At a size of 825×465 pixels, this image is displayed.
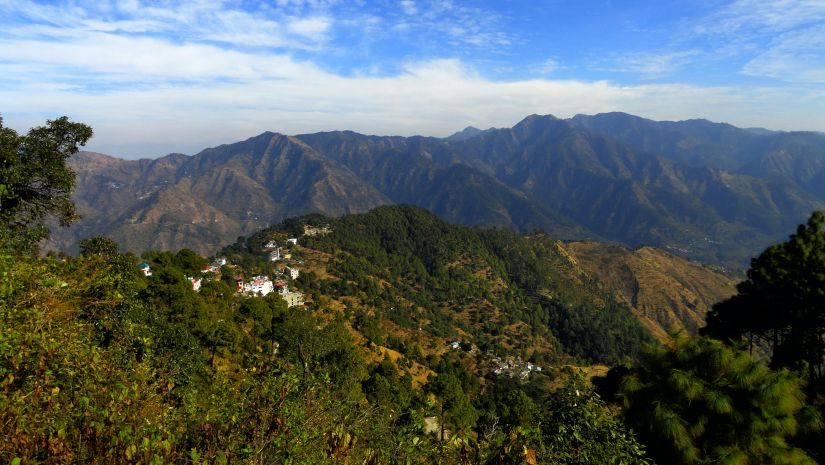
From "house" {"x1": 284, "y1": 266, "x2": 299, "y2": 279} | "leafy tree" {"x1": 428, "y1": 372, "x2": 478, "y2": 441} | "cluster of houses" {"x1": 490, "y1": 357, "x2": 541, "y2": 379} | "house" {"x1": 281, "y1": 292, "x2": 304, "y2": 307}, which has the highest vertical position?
"leafy tree" {"x1": 428, "y1": 372, "x2": 478, "y2": 441}

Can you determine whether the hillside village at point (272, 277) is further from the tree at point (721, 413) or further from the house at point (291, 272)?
the tree at point (721, 413)

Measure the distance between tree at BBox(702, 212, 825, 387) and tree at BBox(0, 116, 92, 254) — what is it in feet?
95.7

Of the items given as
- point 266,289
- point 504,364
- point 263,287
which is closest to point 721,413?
point 263,287

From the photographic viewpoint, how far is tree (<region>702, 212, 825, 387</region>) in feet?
55.4

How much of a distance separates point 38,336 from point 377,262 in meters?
95.0

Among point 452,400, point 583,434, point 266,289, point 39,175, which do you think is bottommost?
point 266,289

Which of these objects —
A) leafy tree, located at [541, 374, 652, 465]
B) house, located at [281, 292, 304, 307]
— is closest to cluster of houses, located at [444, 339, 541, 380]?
house, located at [281, 292, 304, 307]

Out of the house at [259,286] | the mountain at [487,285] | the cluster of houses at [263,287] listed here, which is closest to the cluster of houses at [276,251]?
the mountain at [487,285]

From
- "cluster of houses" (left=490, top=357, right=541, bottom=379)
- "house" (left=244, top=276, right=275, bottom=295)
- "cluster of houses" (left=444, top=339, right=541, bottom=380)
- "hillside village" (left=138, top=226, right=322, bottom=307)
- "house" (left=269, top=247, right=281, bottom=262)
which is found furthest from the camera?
"house" (left=269, top=247, right=281, bottom=262)

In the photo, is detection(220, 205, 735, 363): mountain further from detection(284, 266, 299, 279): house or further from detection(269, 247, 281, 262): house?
detection(284, 266, 299, 279): house

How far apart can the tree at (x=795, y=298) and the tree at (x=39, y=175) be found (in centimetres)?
2916

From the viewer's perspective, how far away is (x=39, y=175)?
18359 mm

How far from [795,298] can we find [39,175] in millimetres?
31012

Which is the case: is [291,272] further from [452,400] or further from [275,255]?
[452,400]
